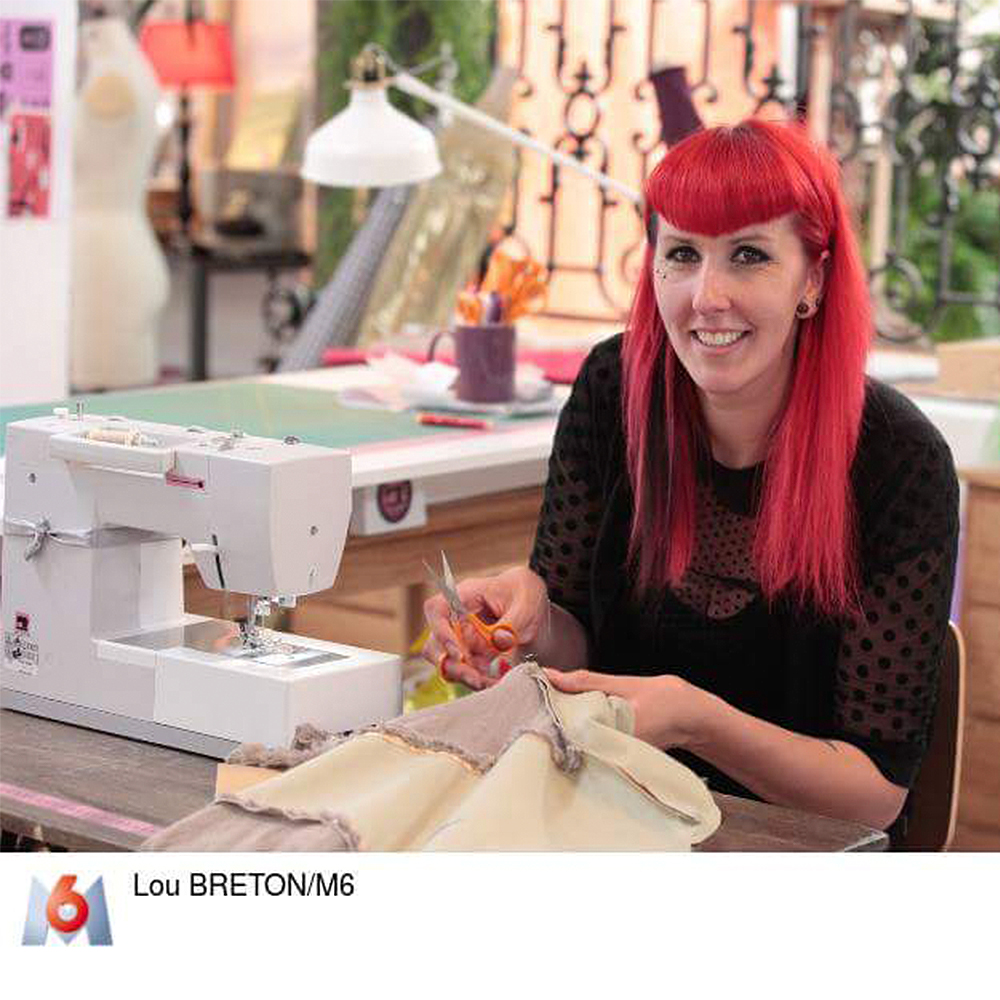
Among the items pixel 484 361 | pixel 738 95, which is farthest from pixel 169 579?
pixel 738 95

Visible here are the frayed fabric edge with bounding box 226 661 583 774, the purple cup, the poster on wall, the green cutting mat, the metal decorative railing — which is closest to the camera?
the frayed fabric edge with bounding box 226 661 583 774

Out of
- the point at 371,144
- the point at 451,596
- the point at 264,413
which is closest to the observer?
the point at 451,596

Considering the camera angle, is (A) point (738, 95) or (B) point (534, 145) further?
(A) point (738, 95)

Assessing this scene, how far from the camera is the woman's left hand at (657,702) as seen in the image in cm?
168

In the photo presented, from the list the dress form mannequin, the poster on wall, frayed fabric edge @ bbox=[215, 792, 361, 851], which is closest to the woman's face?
frayed fabric edge @ bbox=[215, 792, 361, 851]

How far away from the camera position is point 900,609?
1.94 metres

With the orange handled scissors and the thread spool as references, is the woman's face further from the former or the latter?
the thread spool

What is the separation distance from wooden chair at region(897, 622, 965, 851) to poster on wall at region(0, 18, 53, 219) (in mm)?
3213

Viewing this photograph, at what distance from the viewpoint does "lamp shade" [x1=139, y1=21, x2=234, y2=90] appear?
27.7ft

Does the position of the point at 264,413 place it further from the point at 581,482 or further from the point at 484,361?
the point at 581,482

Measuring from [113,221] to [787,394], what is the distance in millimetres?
5611

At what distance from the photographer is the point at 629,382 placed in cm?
213
